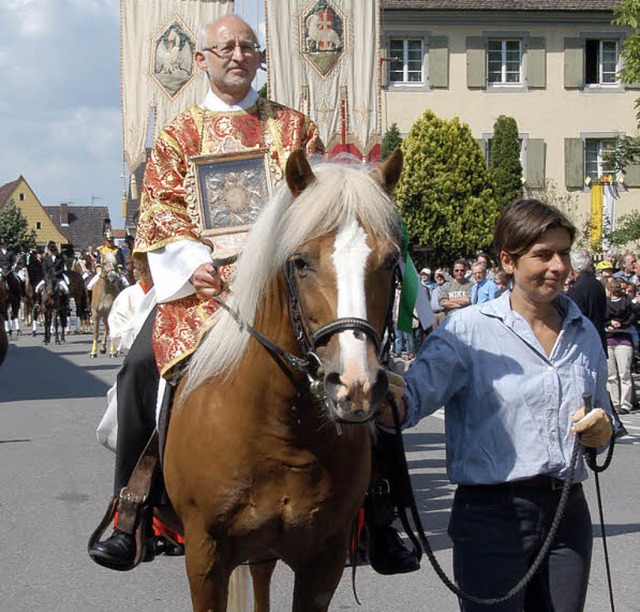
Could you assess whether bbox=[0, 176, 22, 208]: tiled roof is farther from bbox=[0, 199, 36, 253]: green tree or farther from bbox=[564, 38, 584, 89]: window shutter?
bbox=[564, 38, 584, 89]: window shutter

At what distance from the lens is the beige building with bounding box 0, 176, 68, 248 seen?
121 metres

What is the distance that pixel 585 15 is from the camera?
41969mm

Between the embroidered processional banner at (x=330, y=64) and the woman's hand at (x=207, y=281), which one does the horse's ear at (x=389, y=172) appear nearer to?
the woman's hand at (x=207, y=281)

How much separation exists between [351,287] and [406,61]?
128ft

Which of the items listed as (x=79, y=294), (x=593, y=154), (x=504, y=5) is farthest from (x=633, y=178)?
(x=79, y=294)

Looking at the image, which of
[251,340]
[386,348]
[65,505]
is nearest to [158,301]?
[251,340]

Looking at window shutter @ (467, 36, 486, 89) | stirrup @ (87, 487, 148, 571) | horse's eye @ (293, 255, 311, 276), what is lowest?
stirrup @ (87, 487, 148, 571)

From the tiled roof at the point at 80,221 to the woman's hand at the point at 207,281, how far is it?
11981 centimetres

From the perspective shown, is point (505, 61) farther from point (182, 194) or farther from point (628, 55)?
point (182, 194)

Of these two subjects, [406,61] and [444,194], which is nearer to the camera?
[444,194]

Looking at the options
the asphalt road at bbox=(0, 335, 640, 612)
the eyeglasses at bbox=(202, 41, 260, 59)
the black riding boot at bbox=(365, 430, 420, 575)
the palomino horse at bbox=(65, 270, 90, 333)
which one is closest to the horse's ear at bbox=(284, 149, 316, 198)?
the black riding boot at bbox=(365, 430, 420, 575)

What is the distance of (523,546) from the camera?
148 inches

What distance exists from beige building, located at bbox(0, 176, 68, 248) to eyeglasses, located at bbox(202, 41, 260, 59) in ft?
392

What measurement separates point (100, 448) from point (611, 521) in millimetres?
5377
